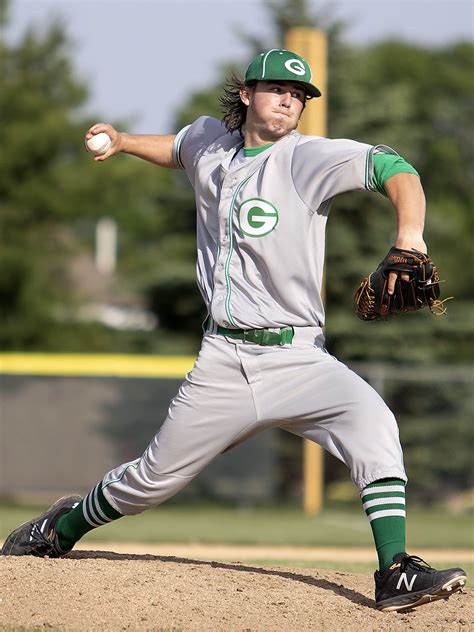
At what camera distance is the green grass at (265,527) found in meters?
10.9

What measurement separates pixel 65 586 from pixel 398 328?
619 inches

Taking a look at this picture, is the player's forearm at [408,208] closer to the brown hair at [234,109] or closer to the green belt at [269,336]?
the green belt at [269,336]

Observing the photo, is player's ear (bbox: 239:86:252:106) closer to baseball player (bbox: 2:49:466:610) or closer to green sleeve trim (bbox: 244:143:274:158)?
baseball player (bbox: 2:49:466:610)

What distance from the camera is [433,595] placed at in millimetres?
4152

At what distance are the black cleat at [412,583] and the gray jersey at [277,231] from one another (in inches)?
37.7

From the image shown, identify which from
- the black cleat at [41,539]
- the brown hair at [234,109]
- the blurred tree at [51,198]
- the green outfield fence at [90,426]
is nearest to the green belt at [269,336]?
the brown hair at [234,109]

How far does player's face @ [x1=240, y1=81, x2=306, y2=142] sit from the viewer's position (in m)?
4.45

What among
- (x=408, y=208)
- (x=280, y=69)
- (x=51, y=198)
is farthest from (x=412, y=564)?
(x=51, y=198)

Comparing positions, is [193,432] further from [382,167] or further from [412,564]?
[382,167]

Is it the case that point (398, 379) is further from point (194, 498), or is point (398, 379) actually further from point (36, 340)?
point (36, 340)

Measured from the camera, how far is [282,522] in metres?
13.8

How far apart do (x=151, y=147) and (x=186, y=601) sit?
1.89 metres

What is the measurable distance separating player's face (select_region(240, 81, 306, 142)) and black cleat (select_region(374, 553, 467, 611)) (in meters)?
1.66

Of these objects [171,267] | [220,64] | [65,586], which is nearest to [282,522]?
[171,267]
